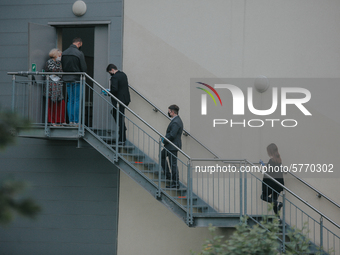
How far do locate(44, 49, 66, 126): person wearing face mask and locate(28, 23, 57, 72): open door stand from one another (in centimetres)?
22

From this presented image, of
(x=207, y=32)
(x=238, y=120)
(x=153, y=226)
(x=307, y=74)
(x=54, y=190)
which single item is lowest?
(x=153, y=226)

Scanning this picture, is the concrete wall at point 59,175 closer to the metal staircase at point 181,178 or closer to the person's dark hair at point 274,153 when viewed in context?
the metal staircase at point 181,178

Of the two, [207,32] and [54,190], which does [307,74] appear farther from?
[54,190]

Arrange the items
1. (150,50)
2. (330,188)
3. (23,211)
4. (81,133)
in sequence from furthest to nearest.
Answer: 1. (150,50)
2. (330,188)
3. (81,133)
4. (23,211)

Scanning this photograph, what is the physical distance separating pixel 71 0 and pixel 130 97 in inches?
91.7

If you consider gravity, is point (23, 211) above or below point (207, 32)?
below

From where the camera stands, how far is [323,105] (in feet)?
26.0

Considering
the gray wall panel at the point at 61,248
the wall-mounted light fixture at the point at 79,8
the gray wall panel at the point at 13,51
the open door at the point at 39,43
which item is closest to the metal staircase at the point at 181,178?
the open door at the point at 39,43

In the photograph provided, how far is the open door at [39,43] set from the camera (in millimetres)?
7848

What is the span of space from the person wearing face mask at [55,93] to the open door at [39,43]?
0.73 ft

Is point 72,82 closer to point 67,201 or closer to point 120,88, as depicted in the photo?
point 120,88

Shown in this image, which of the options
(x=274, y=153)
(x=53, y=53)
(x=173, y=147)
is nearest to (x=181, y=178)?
(x=173, y=147)

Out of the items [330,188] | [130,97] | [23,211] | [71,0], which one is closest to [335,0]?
[330,188]

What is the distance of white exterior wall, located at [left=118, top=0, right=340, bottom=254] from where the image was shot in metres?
7.89
